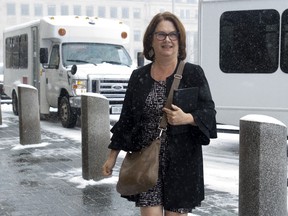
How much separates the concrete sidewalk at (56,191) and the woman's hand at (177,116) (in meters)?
2.61

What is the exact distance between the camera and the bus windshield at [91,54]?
48.7 ft

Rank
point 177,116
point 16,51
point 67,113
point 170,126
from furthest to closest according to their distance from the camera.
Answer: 1. point 16,51
2. point 67,113
3. point 170,126
4. point 177,116

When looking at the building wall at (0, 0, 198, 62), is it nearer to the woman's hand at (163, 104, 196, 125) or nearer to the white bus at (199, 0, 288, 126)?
the white bus at (199, 0, 288, 126)

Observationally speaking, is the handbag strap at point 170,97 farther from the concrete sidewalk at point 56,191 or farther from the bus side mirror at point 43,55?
the bus side mirror at point 43,55

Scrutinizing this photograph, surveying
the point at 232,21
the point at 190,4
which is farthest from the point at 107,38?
the point at 190,4

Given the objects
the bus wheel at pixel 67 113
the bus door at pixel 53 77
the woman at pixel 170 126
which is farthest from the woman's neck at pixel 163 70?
the bus door at pixel 53 77

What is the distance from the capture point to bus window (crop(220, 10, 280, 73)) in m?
10.9

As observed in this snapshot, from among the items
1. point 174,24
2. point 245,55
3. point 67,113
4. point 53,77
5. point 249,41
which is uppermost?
point 249,41

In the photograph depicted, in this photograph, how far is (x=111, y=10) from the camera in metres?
114

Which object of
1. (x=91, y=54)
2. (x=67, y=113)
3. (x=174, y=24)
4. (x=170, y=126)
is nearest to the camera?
(x=170, y=126)

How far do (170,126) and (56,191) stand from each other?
12.3ft

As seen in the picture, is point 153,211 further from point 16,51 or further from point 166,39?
point 16,51

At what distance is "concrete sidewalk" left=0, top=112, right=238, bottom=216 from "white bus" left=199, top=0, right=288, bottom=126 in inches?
130

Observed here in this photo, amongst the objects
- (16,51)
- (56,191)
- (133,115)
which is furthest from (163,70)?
(16,51)
